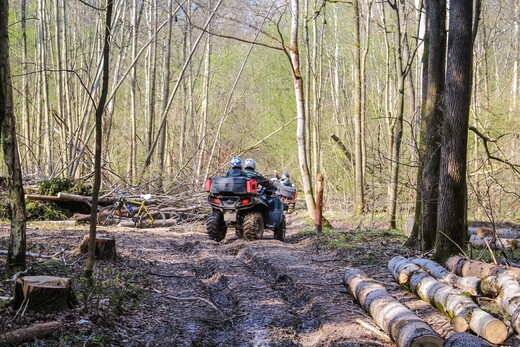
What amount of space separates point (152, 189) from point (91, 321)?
40.3ft

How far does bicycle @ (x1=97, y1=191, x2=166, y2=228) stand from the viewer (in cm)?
1499

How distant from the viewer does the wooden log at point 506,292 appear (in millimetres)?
5016

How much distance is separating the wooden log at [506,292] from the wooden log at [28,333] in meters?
3.70

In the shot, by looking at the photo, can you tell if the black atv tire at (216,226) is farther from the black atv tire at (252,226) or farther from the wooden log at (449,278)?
the wooden log at (449,278)

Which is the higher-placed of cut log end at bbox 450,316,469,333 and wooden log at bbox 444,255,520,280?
wooden log at bbox 444,255,520,280

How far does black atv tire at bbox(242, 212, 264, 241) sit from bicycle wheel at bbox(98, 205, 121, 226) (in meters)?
4.48

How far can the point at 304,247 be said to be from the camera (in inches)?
452

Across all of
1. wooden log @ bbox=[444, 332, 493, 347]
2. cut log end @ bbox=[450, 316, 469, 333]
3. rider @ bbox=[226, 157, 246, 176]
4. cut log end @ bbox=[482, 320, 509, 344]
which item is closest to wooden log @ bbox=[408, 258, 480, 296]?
cut log end @ bbox=[450, 316, 469, 333]

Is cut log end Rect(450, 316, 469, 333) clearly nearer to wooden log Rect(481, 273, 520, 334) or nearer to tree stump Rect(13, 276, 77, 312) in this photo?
wooden log Rect(481, 273, 520, 334)

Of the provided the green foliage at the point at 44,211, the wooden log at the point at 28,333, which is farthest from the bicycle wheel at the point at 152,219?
the wooden log at the point at 28,333

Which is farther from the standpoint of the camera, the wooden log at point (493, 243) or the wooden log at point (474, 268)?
the wooden log at point (493, 243)

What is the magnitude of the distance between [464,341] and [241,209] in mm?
7984

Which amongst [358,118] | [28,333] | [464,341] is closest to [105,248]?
[28,333]

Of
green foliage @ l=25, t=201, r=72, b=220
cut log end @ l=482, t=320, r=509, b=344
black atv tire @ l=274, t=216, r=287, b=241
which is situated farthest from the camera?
green foliage @ l=25, t=201, r=72, b=220
